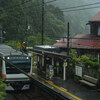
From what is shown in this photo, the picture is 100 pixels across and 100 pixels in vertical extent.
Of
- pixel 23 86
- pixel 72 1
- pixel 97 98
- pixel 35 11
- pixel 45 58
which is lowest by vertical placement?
pixel 97 98

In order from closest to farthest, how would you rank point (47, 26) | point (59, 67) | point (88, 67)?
1. point (88, 67)
2. point (59, 67)
3. point (47, 26)

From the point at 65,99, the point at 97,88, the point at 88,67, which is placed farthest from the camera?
the point at 88,67

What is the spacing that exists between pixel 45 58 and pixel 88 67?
14.4 ft

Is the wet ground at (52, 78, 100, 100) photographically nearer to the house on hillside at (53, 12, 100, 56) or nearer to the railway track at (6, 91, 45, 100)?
the railway track at (6, 91, 45, 100)

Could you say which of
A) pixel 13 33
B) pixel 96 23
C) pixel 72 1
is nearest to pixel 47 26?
pixel 13 33

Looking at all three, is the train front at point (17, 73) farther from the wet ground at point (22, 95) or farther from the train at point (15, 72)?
the wet ground at point (22, 95)

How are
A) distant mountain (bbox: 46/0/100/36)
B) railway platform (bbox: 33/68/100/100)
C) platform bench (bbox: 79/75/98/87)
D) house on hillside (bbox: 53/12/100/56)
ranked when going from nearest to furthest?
railway platform (bbox: 33/68/100/100)
platform bench (bbox: 79/75/98/87)
house on hillside (bbox: 53/12/100/56)
distant mountain (bbox: 46/0/100/36)

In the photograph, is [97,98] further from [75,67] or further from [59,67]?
[59,67]

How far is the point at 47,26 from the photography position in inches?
2485

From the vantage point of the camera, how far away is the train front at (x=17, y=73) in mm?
12719

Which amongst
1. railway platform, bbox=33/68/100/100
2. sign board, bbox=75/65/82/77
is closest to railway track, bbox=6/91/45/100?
railway platform, bbox=33/68/100/100

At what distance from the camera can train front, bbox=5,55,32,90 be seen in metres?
12.7

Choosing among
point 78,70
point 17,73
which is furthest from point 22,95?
point 78,70

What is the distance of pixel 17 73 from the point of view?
41.9 feet
